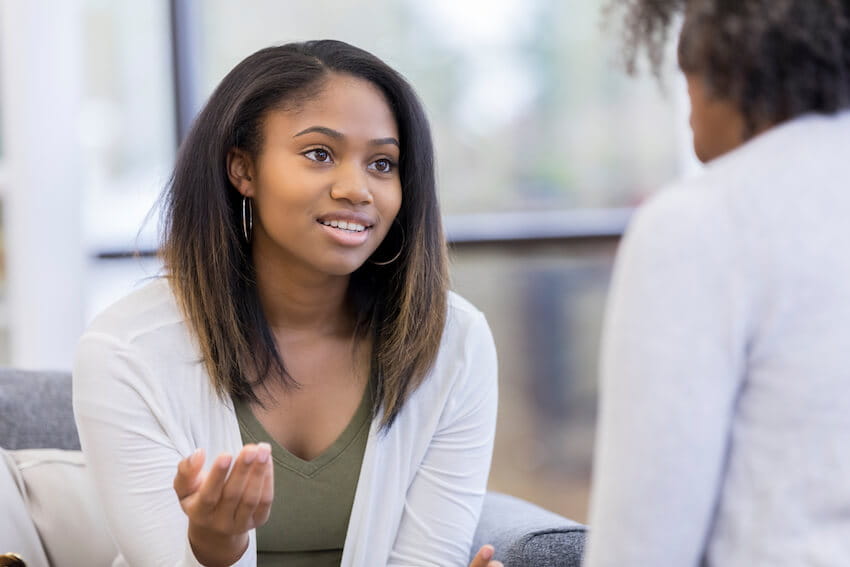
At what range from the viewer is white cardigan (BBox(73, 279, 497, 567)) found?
4.47ft

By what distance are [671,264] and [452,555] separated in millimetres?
827

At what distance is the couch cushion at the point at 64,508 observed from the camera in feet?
4.88

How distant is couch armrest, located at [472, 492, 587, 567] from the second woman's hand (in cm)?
39

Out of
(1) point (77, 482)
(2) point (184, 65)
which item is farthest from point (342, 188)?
(2) point (184, 65)

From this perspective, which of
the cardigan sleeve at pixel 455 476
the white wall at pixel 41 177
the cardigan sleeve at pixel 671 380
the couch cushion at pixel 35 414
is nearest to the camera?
the cardigan sleeve at pixel 671 380

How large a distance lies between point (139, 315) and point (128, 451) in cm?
18

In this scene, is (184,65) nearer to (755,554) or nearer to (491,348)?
(491,348)

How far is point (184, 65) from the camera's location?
10.7ft

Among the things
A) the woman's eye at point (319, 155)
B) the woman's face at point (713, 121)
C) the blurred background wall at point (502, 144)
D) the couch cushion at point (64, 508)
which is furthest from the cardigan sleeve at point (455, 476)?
the blurred background wall at point (502, 144)

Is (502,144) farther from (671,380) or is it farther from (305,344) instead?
(671,380)

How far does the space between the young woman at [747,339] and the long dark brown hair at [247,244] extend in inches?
28.1

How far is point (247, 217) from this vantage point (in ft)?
4.94

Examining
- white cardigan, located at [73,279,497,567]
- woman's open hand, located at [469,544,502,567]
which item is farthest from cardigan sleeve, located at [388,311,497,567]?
woman's open hand, located at [469,544,502,567]

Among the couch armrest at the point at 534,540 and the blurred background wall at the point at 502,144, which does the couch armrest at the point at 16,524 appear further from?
the blurred background wall at the point at 502,144
